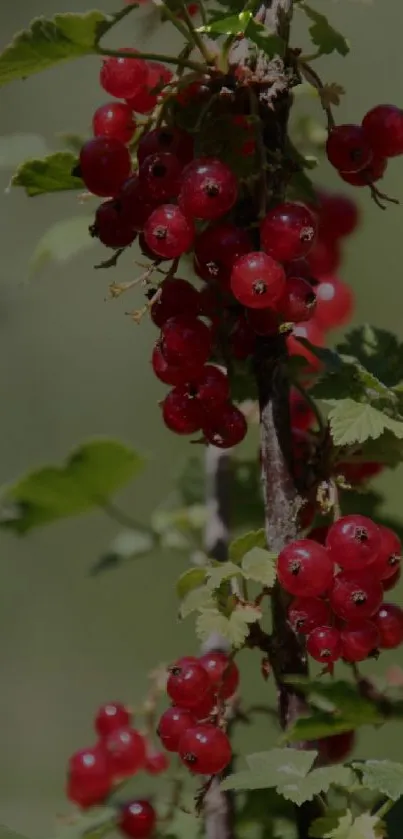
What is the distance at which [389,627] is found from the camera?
1095 millimetres

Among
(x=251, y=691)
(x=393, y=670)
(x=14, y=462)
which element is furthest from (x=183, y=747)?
(x=14, y=462)

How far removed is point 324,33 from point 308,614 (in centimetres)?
52

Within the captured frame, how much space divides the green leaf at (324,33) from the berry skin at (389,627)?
51 centimetres

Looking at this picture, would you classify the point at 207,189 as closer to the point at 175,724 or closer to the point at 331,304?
the point at 175,724

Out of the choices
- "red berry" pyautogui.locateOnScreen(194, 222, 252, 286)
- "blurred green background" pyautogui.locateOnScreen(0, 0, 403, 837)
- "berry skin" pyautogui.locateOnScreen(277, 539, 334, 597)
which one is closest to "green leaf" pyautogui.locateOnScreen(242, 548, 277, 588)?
"berry skin" pyautogui.locateOnScreen(277, 539, 334, 597)

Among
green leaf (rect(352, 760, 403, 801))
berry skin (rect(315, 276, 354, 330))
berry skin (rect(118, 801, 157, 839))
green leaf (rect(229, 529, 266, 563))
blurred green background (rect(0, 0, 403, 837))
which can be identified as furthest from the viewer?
blurred green background (rect(0, 0, 403, 837))

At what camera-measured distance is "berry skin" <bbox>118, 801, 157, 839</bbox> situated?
129cm

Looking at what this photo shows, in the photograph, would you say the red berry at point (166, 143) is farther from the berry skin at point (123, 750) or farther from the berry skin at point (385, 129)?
the berry skin at point (123, 750)

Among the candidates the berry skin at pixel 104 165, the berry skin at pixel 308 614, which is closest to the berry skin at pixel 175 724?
the berry skin at pixel 308 614

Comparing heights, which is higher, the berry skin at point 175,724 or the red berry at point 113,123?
the red berry at point 113,123

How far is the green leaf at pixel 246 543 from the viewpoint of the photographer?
1.08 meters

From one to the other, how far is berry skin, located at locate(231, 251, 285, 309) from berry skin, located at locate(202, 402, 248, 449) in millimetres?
113

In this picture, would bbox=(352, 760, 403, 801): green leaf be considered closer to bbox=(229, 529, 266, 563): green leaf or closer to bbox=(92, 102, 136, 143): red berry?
bbox=(229, 529, 266, 563): green leaf

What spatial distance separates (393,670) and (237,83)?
0.64 m
